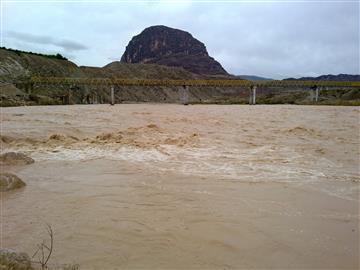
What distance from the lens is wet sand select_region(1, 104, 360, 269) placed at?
3.44 meters

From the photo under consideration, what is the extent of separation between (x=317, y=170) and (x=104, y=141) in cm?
695

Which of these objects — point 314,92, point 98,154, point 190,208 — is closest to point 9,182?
point 98,154

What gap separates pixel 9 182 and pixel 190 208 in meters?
3.54

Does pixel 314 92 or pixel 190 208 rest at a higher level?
pixel 314 92

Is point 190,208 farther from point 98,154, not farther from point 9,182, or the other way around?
point 98,154

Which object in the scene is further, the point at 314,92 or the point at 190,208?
the point at 314,92

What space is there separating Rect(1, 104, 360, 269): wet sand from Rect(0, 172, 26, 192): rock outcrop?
0.17m

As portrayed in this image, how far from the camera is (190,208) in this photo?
480 centimetres

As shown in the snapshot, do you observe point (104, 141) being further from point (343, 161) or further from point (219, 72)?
point (219, 72)

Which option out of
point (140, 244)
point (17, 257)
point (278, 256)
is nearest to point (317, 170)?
point (278, 256)

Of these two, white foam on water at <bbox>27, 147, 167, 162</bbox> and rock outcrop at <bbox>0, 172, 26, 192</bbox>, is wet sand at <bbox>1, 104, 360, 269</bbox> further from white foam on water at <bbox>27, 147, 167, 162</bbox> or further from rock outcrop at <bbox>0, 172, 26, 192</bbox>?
rock outcrop at <bbox>0, 172, 26, 192</bbox>

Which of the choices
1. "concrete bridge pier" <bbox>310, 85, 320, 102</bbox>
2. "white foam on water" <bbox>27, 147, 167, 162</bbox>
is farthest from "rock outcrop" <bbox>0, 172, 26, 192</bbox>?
"concrete bridge pier" <bbox>310, 85, 320, 102</bbox>

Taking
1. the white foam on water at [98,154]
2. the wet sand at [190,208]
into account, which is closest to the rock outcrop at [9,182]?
the wet sand at [190,208]

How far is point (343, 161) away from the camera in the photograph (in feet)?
26.3
